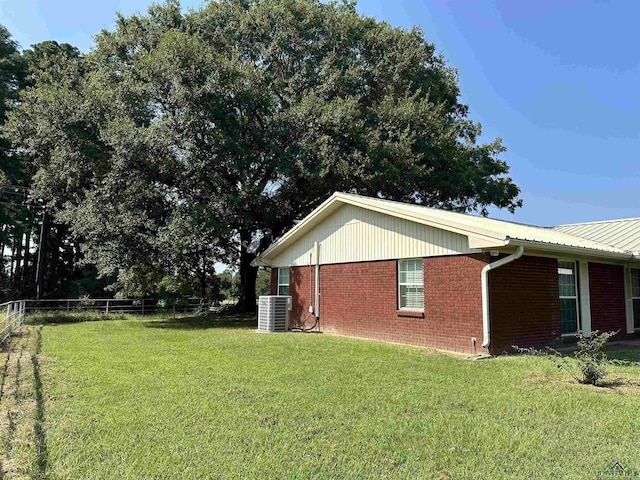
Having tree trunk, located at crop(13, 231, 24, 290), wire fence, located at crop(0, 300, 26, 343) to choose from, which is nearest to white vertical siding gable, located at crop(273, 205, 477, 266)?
wire fence, located at crop(0, 300, 26, 343)

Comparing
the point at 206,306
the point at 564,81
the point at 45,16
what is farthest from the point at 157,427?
the point at 206,306

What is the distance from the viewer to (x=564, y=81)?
703 inches

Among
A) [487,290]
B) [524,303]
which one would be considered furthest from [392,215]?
[524,303]

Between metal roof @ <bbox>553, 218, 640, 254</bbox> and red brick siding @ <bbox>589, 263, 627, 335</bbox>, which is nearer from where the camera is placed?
red brick siding @ <bbox>589, 263, 627, 335</bbox>

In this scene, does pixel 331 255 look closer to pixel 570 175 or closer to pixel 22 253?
pixel 570 175

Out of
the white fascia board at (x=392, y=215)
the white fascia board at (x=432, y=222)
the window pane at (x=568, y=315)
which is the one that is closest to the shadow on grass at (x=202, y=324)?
the white fascia board at (x=392, y=215)

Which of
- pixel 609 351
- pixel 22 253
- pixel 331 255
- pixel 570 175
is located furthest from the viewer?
pixel 22 253

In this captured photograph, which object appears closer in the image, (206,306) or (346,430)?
(346,430)

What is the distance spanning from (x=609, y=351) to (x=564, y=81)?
1214cm

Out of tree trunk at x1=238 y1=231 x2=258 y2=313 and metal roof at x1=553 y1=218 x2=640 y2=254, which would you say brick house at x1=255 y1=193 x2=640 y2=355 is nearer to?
metal roof at x1=553 y1=218 x2=640 y2=254

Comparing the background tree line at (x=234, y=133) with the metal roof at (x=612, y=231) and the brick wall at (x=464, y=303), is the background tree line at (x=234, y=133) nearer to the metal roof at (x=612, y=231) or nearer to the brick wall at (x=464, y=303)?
the metal roof at (x=612, y=231)

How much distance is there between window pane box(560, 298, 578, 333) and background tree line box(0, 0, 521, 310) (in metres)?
8.84

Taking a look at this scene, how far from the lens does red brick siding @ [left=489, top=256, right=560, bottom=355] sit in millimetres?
9430

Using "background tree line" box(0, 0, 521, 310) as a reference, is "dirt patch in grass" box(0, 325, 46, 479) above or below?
below
